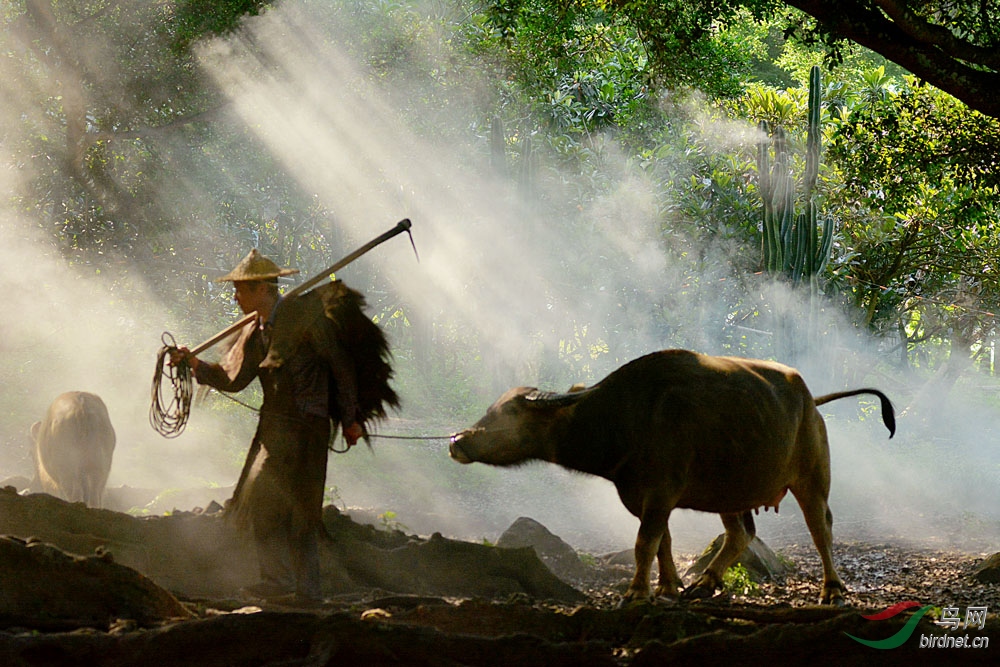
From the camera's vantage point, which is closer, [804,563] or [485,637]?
[485,637]

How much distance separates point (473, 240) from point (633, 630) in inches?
667

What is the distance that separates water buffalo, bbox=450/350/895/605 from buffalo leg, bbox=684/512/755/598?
1cm

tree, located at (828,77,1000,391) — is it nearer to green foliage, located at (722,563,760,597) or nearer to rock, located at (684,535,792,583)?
rock, located at (684,535,792,583)

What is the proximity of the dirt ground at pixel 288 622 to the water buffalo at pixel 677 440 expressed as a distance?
4.12 ft

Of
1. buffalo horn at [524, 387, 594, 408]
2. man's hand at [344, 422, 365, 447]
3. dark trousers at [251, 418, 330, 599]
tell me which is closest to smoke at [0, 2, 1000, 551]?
buffalo horn at [524, 387, 594, 408]

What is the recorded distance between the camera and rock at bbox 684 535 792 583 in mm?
8461

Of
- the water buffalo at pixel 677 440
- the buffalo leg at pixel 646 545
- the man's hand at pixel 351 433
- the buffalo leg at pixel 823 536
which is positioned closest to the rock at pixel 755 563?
the buffalo leg at pixel 823 536

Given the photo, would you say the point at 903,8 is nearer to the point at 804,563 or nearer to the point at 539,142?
the point at 804,563

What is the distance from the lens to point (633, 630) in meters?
4.66

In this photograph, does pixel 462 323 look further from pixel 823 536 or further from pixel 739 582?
pixel 823 536

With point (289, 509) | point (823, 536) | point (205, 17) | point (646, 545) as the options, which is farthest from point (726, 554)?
point (205, 17)

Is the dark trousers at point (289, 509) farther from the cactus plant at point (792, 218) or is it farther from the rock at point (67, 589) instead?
the cactus plant at point (792, 218)

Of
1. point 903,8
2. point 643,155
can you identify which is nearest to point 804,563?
point 903,8

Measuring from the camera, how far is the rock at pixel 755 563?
8.46 metres
